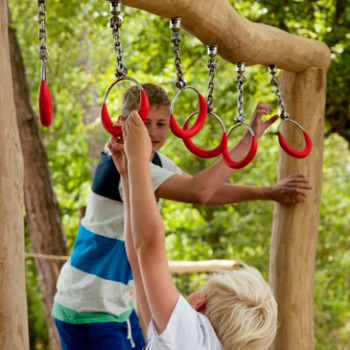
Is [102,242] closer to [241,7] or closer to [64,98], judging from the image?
[241,7]

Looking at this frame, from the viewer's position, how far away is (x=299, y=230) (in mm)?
2541

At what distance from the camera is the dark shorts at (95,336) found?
2.14 meters

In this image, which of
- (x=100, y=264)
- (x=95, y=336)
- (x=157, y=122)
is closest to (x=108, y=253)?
(x=100, y=264)

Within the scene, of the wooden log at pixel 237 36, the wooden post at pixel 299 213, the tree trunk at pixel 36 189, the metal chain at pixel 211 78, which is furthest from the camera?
the tree trunk at pixel 36 189

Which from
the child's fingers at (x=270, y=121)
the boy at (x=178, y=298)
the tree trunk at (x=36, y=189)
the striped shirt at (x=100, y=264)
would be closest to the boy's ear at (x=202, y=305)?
the boy at (x=178, y=298)

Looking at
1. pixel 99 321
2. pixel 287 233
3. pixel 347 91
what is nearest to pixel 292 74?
pixel 287 233

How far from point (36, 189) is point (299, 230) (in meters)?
3.33

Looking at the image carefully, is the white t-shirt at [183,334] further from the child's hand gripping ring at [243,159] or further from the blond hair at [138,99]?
the blond hair at [138,99]

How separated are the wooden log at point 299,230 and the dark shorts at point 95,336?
0.65 meters

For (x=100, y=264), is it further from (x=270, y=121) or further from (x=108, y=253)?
(x=270, y=121)

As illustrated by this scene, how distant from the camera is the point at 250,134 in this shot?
86.7 inches

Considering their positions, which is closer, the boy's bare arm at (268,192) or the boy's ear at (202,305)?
the boy's ear at (202,305)

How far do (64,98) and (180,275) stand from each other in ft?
9.64

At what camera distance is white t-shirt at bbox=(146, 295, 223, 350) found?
1494mm
